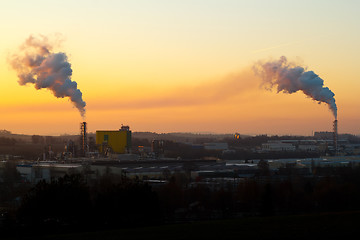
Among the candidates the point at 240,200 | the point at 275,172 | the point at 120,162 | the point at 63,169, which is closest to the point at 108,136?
the point at 120,162

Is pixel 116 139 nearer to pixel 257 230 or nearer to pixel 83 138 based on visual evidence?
pixel 83 138

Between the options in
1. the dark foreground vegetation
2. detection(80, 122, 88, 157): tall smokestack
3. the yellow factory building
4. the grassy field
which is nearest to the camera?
the grassy field

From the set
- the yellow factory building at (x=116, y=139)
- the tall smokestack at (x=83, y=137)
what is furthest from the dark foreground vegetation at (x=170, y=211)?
the yellow factory building at (x=116, y=139)

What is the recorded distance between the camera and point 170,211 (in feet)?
103

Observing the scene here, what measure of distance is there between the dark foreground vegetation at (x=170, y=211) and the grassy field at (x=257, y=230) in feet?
0.09

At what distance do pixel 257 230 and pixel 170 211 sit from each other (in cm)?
1470

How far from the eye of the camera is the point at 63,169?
60594 millimetres

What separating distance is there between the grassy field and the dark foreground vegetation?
28mm

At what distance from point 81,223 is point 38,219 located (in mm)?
1786

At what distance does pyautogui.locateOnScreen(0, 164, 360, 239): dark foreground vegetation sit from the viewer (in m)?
17.6

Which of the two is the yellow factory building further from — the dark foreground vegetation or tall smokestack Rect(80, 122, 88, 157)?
the dark foreground vegetation

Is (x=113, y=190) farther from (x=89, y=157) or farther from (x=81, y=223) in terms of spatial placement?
(x=89, y=157)

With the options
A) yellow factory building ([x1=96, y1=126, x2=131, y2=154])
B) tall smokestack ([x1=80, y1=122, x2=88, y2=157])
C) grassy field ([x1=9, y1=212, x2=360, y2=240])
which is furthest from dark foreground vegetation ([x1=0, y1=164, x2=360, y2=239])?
yellow factory building ([x1=96, y1=126, x2=131, y2=154])

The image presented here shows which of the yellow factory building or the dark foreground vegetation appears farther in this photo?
the yellow factory building
